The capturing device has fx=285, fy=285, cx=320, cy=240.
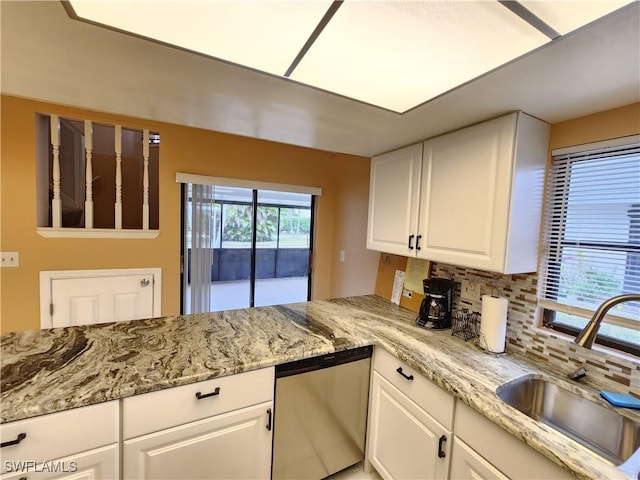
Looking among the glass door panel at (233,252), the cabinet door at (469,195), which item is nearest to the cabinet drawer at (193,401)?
the cabinet door at (469,195)

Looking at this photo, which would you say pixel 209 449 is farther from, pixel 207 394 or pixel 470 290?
pixel 470 290

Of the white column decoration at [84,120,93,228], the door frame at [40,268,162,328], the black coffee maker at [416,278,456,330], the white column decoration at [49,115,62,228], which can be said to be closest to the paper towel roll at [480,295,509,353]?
the black coffee maker at [416,278,456,330]

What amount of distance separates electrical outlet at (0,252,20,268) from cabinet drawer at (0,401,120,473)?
75.9 inches

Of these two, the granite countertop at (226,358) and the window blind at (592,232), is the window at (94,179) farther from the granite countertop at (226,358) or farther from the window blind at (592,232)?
the window blind at (592,232)

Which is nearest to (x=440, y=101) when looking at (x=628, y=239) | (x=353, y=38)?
(x=353, y=38)

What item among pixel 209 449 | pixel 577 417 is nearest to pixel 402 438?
pixel 577 417

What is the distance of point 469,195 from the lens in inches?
58.1

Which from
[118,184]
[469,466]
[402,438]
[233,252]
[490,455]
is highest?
[118,184]

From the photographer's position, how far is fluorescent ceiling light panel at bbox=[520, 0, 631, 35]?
0.67 m

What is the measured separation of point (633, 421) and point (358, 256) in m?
2.10

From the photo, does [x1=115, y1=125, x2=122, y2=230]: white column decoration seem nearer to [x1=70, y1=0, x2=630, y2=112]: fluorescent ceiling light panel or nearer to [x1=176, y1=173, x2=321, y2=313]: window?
[x1=176, y1=173, x2=321, y2=313]: window

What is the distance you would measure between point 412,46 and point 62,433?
167 centimetres

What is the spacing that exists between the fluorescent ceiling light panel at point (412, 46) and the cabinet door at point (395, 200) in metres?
0.73

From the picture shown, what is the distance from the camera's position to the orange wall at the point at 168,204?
2.16m
